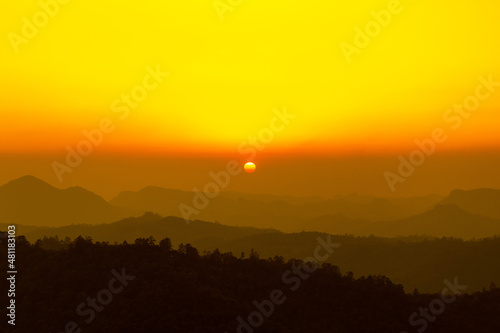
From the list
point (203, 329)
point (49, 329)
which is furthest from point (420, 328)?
point (49, 329)

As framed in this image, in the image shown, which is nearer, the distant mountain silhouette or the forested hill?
the forested hill

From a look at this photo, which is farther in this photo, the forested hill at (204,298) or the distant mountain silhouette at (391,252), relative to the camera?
the distant mountain silhouette at (391,252)

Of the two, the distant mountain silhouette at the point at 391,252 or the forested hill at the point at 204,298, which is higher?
the distant mountain silhouette at the point at 391,252

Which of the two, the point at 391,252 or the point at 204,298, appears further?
the point at 391,252

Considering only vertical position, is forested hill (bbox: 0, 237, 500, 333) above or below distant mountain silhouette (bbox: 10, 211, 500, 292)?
below

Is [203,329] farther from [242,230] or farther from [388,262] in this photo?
[242,230]

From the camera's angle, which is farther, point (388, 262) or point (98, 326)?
point (388, 262)

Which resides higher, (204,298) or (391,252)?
(391,252)

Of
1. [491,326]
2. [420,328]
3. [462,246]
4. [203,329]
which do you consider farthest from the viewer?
[462,246]
